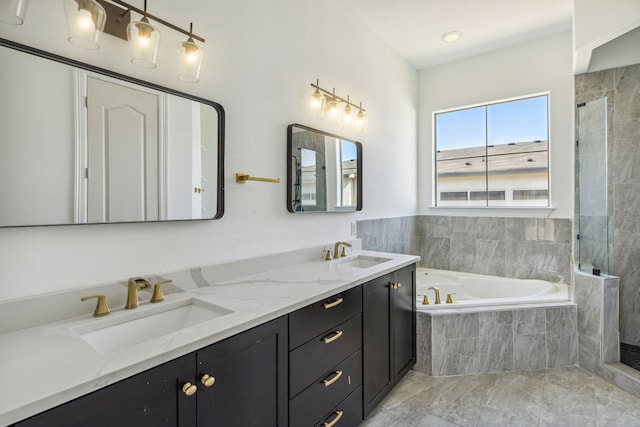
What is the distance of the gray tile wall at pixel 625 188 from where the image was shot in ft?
8.97

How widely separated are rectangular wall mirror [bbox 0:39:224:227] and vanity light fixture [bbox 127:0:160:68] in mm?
101

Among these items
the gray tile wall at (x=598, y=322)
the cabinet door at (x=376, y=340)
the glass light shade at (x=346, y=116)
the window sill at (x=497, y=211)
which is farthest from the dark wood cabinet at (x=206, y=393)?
the window sill at (x=497, y=211)

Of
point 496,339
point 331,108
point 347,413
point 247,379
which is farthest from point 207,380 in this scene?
point 496,339

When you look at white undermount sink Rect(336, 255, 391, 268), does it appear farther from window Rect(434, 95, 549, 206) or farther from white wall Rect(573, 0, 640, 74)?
white wall Rect(573, 0, 640, 74)

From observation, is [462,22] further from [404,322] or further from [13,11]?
[13,11]

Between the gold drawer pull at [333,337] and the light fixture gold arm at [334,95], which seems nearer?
the gold drawer pull at [333,337]

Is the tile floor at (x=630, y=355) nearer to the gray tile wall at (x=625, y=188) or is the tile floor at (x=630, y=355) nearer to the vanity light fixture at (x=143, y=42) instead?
the gray tile wall at (x=625, y=188)

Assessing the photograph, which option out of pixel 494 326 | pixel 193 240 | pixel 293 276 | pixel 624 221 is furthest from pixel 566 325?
pixel 193 240

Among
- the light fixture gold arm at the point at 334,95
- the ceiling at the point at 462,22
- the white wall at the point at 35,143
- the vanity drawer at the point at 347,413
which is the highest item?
the ceiling at the point at 462,22

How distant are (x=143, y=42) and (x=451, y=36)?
2.90m

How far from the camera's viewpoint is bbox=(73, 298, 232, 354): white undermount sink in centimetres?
111

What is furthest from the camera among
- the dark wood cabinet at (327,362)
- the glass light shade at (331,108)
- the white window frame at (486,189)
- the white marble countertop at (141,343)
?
the white window frame at (486,189)

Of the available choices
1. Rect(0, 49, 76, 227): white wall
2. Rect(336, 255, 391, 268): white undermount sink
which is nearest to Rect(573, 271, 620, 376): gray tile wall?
Rect(336, 255, 391, 268): white undermount sink

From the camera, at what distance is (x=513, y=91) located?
11.1 feet
